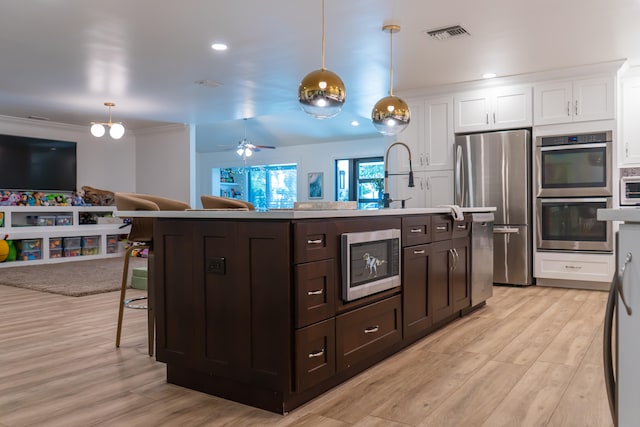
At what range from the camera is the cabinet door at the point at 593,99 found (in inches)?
193

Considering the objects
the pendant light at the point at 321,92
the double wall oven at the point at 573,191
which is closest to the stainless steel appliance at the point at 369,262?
the pendant light at the point at 321,92

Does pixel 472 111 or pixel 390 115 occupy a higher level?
pixel 472 111

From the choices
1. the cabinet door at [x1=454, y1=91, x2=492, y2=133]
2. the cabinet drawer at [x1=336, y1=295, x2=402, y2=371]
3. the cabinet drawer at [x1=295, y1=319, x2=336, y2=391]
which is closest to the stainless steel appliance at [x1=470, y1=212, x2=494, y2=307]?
the cabinet drawer at [x1=336, y1=295, x2=402, y2=371]

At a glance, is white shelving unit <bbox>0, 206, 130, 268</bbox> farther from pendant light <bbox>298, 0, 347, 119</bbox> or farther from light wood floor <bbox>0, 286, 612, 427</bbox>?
pendant light <bbox>298, 0, 347, 119</bbox>

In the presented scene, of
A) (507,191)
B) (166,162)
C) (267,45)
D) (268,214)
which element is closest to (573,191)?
(507,191)

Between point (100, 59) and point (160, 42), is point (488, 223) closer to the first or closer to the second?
point (160, 42)

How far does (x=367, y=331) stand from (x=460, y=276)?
1359 millimetres

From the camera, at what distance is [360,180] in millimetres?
10930

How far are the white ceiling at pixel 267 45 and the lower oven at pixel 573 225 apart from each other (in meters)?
1.38

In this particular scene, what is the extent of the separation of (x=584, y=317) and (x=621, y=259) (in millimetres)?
3198

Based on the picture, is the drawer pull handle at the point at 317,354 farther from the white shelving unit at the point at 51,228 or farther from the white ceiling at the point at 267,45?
the white shelving unit at the point at 51,228

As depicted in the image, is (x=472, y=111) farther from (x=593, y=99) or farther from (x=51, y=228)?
(x=51, y=228)

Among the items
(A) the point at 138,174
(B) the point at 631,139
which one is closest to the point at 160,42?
(B) the point at 631,139

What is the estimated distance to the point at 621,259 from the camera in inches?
39.5
